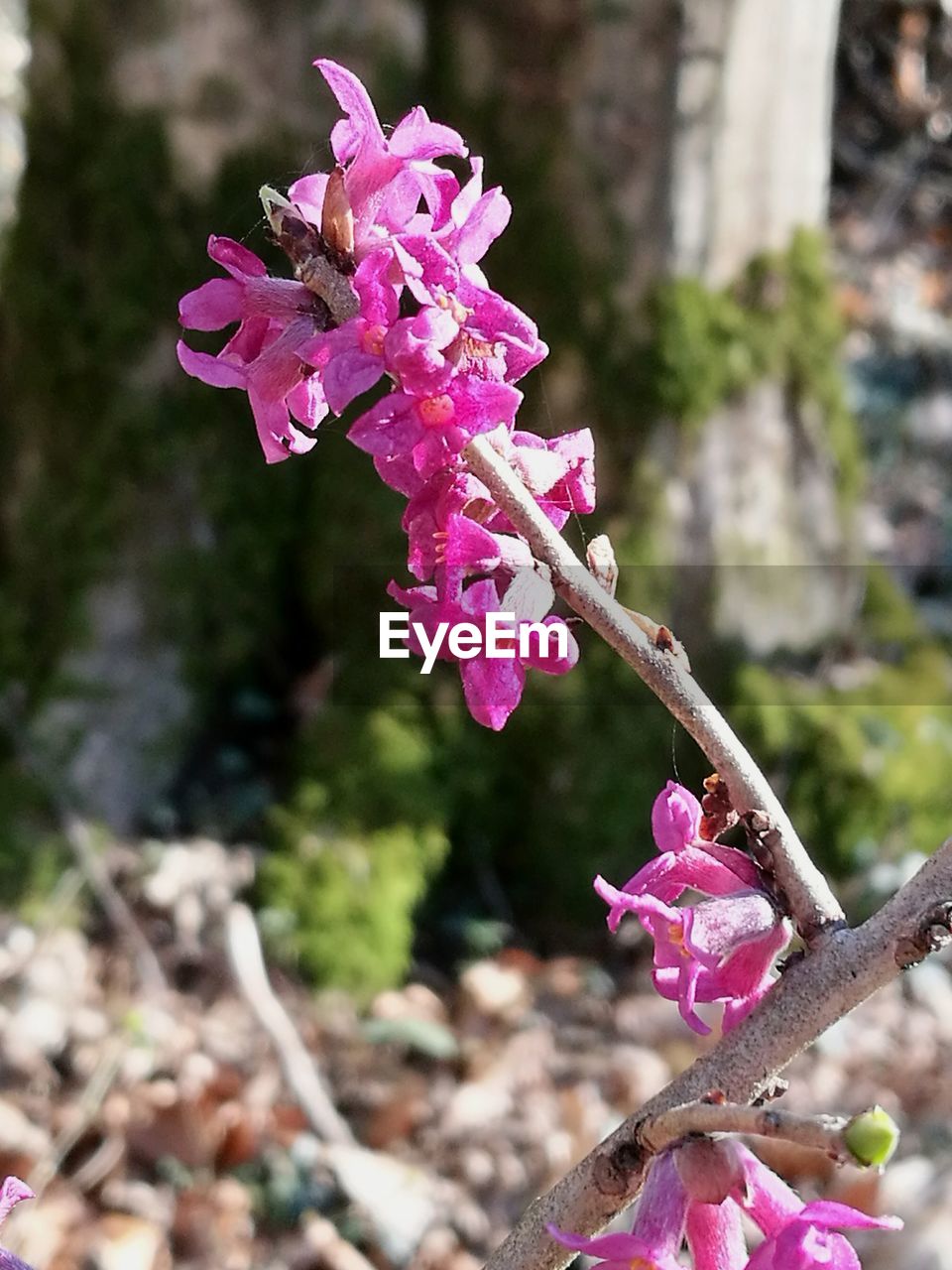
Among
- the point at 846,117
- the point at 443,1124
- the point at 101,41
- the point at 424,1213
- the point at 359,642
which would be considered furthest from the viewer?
the point at 846,117

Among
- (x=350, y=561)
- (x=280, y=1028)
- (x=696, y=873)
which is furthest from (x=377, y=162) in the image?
(x=350, y=561)

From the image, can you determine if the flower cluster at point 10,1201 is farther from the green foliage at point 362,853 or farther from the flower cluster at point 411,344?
the green foliage at point 362,853

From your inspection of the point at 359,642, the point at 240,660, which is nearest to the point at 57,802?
the point at 240,660

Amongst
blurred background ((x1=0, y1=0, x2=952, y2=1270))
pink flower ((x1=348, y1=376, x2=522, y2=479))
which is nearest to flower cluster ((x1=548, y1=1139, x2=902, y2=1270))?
pink flower ((x1=348, y1=376, x2=522, y2=479))

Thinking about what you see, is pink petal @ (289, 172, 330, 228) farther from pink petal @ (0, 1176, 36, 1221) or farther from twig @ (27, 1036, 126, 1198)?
twig @ (27, 1036, 126, 1198)

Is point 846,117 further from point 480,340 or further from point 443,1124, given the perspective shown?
point 480,340

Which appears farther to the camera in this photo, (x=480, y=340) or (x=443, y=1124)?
(x=443, y=1124)

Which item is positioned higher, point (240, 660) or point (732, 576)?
point (732, 576)
